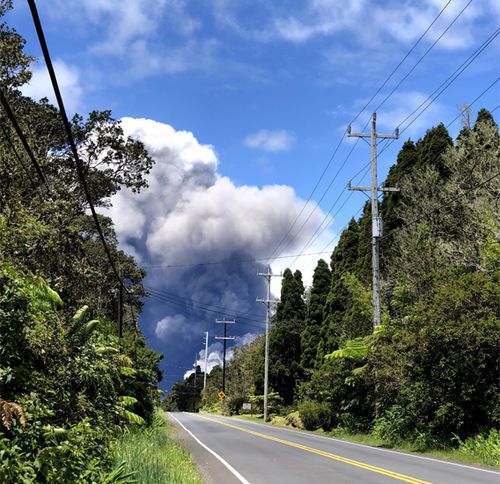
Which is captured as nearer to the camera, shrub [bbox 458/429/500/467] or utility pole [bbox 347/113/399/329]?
shrub [bbox 458/429/500/467]

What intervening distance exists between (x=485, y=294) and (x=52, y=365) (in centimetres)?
1483

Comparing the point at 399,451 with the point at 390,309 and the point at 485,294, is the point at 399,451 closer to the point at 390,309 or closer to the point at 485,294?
the point at 485,294

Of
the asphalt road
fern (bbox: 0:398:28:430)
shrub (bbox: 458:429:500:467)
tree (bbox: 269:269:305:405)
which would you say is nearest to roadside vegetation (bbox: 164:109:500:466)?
shrub (bbox: 458:429:500:467)

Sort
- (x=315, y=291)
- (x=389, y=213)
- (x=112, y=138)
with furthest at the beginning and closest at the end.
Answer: (x=315, y=291) → (x=389, y=213) → (x=112, y=138)

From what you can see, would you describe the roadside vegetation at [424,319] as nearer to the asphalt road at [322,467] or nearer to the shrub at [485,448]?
the shrub at [485,448]

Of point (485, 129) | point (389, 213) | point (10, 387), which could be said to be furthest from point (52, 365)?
point (389, 213)

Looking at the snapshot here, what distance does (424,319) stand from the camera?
19.6 m

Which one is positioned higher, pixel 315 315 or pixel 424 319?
pixel 315 315

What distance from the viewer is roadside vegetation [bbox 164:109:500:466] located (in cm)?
1864

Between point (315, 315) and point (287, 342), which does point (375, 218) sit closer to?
point (315, 315)

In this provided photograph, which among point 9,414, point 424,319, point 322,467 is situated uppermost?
point 424,319

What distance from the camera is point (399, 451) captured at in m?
19.6

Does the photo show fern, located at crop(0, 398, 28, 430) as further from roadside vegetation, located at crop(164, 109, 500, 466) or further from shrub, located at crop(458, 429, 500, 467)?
roadside vegetation, located at crop(164, 109, 500, 466)

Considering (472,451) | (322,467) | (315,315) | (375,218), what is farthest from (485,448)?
(315,315)
